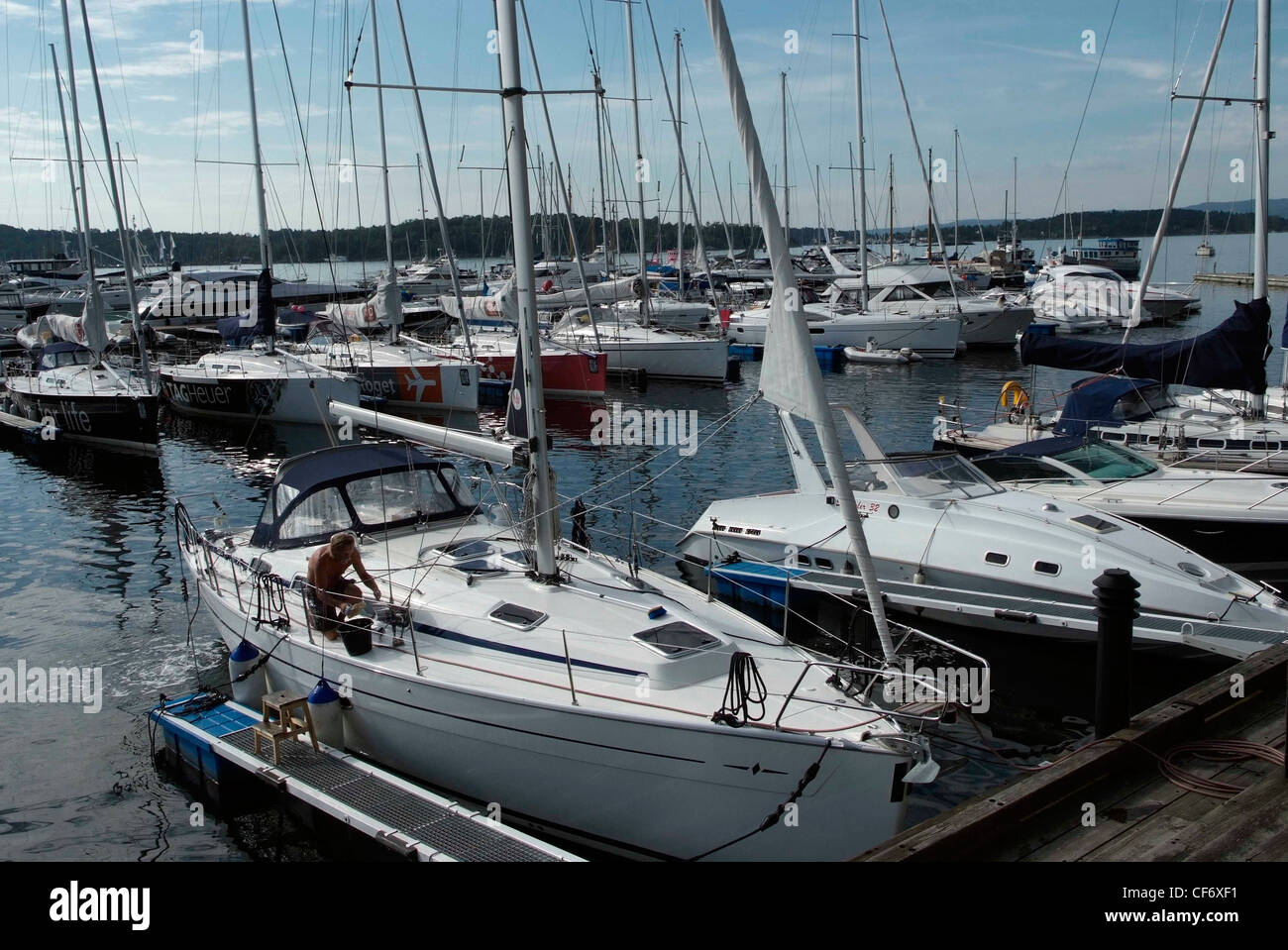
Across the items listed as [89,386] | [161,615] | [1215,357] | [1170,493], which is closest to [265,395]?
[89,386]

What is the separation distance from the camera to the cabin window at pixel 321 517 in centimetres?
1124

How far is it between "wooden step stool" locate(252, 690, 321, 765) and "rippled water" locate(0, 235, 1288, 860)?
2.60ft

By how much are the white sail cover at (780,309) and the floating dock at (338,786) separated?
369 centimetres

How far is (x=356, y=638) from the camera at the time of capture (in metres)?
9.13

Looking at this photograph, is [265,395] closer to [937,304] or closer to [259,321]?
[259,321]

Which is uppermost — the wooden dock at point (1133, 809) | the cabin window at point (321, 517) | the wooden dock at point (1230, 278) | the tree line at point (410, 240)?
the tree line at point (410, 240)

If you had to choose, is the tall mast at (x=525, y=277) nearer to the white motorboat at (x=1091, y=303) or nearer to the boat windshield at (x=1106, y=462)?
the boat windshield at (x=1106, y=462)

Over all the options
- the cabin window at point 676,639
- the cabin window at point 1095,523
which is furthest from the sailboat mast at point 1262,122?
the cabin window at point 676,639

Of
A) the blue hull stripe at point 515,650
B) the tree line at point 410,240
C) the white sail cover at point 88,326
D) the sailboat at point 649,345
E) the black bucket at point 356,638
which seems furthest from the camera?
the tree line at point 410,240

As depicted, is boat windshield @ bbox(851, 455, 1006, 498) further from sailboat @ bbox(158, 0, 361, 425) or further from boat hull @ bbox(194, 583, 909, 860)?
sailboat @ bbox(158, 0, 361, 425)

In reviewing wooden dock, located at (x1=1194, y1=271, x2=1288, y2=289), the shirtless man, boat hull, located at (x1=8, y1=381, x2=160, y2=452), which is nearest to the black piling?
the shirtless man

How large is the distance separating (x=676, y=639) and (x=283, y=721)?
3.77 m
